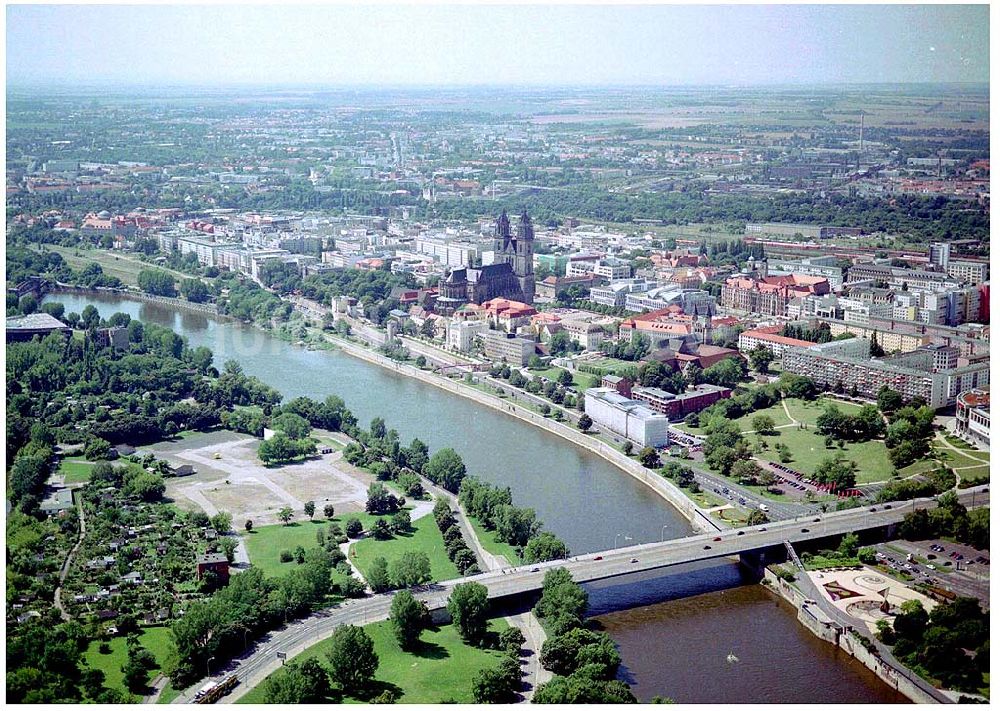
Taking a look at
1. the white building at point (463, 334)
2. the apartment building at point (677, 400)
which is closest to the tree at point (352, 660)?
the apartment building at point (677, 400)

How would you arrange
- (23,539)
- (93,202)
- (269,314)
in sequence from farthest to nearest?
(93,202), (269,314), (23,539)

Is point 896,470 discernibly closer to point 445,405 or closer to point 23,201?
point 445,405

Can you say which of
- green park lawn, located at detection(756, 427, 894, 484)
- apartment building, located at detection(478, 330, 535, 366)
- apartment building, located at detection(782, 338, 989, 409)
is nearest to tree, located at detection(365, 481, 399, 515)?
green park lawn, located at detection(756, 427, 894, 484)

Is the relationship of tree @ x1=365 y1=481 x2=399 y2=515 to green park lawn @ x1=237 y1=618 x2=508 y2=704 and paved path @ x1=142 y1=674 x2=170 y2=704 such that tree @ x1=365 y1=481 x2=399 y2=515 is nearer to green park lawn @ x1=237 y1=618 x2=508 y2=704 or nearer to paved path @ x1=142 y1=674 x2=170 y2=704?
green park lawn @ x1=237 y1=618 x2=508 y2=704

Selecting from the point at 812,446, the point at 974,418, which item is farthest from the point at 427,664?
the point at 974,418

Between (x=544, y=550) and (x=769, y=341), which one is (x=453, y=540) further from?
(x=769, y=341)

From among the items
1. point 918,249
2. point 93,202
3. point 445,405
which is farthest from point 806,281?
point 93,202

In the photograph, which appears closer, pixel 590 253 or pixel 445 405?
pixel 445 405
